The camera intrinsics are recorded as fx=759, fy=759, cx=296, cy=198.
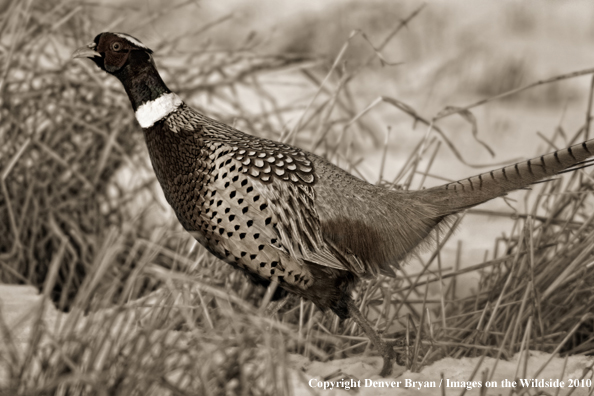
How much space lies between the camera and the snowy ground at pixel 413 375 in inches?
89.7

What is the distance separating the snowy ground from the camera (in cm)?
228

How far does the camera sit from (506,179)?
8.09 feet

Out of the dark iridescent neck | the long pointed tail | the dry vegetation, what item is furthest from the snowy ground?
the dark iridescent neck

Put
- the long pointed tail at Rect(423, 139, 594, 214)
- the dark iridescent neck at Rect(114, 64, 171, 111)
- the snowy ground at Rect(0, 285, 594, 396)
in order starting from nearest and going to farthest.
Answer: the snowy ground at Rect(0, 285, 594, 396) → the long pointed tail at Rect(423, 139, 594, 214) → the dark iridescent neck at Rect(114, 64, 171, 111)

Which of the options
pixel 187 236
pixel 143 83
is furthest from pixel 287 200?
pixel 187 236

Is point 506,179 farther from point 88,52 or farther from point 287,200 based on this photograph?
point 88,52

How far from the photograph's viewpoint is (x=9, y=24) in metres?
3.44

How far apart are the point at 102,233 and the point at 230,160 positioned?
1385mm

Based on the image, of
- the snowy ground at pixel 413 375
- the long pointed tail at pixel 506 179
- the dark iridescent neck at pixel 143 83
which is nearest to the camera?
the snowy ground at pixel 413 375

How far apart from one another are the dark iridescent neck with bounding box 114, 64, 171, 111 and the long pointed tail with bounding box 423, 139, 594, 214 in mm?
1015

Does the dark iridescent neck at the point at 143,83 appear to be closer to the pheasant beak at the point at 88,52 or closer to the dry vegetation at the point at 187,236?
the pheasant beak at the point at 88,52

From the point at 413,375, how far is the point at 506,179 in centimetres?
70

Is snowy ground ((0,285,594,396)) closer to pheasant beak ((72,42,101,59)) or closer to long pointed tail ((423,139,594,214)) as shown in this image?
long pointed tail ((423,139,594,214))

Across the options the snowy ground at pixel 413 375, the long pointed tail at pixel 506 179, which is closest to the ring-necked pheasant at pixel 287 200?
the long pointed tail at pixel 506 179
